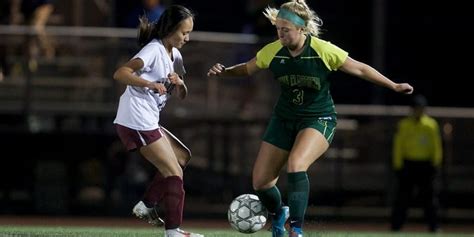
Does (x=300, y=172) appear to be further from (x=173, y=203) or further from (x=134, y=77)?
(x=134, y=77)

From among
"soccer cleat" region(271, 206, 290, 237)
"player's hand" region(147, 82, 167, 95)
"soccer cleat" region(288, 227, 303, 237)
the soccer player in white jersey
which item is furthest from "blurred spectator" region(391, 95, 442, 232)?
"player's hand" region(147, 82, 167, 95)

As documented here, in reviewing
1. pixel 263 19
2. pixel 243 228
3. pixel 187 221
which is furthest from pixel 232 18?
pixel 243 228

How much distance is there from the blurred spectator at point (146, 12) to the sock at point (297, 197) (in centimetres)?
836

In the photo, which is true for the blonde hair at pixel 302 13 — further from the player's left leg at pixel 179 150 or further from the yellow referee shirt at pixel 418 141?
the yellow referee shirt at pixel 418 141

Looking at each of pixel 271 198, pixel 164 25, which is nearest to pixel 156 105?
pixel 164 25

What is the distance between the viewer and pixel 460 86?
75.6 feet

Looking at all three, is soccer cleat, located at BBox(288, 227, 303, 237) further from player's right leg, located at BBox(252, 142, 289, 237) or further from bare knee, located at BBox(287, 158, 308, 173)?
player's right leg, located at BBox(252, 142, 289, 237)

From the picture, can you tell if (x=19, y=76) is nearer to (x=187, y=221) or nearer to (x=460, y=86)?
(x=187, y=221)

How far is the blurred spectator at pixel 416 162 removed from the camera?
18.9m

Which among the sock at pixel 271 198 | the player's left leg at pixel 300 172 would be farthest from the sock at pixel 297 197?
the sock at pixel 271 198

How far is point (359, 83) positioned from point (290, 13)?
1112 cm

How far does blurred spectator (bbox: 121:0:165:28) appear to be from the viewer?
63.3 feet

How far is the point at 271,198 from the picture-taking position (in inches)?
440

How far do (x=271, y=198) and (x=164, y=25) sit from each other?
66.4 inches
